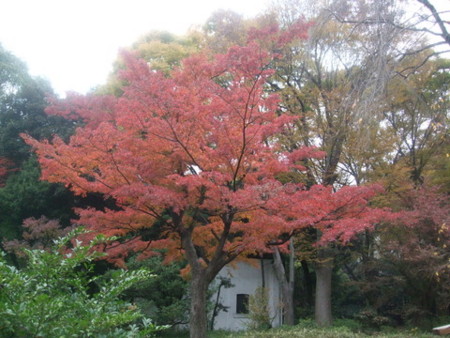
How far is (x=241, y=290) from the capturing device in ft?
60.0

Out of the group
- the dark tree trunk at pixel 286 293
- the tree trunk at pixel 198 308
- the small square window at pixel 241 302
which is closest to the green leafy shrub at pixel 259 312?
the dark tree trunk at pixel 286 293

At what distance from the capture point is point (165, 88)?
25.9ft

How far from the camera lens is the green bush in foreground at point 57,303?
259 centimetres

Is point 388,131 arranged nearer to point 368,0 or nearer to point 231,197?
point 368,0

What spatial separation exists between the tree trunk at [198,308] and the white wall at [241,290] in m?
7.62

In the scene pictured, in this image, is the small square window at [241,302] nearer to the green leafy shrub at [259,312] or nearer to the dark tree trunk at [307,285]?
the green leafy shrub at [259,312]

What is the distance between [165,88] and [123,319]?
559 centimetres

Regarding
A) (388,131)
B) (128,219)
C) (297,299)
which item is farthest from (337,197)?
(297,299)

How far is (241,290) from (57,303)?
1625 centimetres

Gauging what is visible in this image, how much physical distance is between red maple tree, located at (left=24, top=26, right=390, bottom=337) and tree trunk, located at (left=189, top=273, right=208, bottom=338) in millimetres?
19

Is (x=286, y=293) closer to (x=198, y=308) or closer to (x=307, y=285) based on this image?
(x=307, y=285)

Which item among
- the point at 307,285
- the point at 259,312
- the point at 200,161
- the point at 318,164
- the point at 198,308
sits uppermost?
the point at 318,164

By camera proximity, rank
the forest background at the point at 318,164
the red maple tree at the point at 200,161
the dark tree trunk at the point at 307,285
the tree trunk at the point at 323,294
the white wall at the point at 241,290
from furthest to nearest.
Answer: the dark tree trunk at the point at 307,285
the white wall at the point at 241,290
the tree trunk at the point at 323,294
the forest background at the point at 318,164
the red maple tree at the point at 200,161

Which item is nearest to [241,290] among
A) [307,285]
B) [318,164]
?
[307,285]
